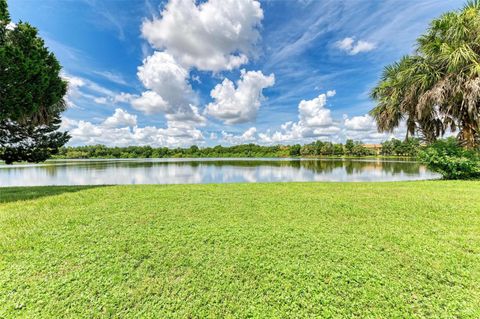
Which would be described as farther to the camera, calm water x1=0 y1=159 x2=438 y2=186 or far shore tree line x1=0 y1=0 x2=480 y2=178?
calm water x1=0 y1=159 x2=438 y2=186

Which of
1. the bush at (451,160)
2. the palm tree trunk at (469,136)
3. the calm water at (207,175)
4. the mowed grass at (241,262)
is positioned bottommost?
the calm water at (207,175)

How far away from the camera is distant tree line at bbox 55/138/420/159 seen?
69.4 metres

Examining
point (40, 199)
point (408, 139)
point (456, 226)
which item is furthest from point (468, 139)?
point (40, 199)

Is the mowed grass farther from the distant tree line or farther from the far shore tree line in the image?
the distant tree line

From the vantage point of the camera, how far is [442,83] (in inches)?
395

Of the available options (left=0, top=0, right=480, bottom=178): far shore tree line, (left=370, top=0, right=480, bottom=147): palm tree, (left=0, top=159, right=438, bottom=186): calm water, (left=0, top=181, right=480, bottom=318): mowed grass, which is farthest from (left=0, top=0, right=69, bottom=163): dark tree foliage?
(left=370, top=0, right=480, bottom=147): palm tree

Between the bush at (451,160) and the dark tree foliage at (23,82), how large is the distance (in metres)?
16.5

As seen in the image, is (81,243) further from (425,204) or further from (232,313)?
(425,204)

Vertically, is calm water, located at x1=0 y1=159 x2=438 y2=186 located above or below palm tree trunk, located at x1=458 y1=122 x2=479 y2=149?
below

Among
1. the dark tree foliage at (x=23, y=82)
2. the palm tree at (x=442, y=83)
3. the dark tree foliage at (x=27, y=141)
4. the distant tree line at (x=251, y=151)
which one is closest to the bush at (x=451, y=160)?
the palm tree at (x=442, y=83)

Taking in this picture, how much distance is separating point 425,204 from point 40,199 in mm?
10039

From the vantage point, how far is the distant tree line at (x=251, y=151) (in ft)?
228

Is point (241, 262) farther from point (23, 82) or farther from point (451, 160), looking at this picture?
point (451, 160)

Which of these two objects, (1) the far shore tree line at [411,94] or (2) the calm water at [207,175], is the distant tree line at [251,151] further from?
(1) the far shore tree line at [411,94]
